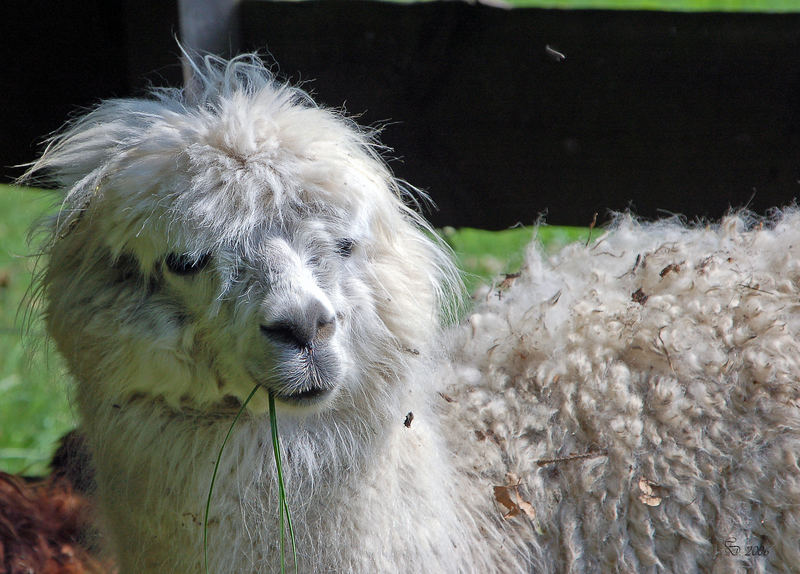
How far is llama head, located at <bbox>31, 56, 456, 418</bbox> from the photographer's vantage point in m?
1.82

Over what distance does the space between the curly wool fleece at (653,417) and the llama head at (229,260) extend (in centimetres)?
44

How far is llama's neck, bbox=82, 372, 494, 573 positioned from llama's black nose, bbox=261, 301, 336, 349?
0.30 m

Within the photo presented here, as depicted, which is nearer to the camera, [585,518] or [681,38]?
[585,518]

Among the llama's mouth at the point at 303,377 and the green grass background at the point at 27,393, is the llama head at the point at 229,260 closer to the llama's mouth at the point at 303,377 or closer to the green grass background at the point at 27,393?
the llama's mouth at the point at 303,377

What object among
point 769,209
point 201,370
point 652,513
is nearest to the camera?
point 201,370

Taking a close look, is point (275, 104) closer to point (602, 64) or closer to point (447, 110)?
point (447, 110)

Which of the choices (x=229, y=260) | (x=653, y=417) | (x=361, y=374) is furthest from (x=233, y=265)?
(x=653, y=417)

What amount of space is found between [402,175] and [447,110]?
0.97 feet

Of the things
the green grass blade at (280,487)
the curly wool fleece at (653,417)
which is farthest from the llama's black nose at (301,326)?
the curly wool fleece at (653,417)

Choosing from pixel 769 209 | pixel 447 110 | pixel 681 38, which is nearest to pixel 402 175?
pixel 447 110

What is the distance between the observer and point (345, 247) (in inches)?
76.7

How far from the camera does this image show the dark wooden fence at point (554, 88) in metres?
3.08

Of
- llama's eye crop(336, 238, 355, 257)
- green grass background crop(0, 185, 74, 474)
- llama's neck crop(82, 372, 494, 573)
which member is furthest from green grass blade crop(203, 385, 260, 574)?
green grass background crop(0, 185, 74, 474)

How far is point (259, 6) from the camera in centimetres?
309
